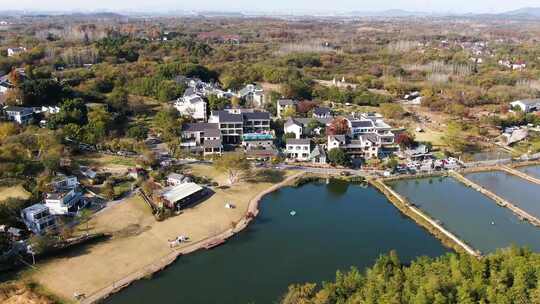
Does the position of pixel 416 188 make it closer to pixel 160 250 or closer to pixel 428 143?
pixel 428 143

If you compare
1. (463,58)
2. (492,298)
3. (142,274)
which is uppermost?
(463,58)

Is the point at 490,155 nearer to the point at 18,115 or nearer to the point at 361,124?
the point at 361,124

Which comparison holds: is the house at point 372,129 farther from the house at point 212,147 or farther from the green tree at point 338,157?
the house at point 212,147

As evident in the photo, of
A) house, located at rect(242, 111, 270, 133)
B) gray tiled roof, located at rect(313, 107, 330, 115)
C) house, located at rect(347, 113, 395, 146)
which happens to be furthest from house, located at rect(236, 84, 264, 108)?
house, located at rect(347, 113, 395, 146)

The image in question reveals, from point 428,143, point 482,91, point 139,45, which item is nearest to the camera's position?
point 428,143

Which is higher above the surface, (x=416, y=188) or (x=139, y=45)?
(x=139, y=45)

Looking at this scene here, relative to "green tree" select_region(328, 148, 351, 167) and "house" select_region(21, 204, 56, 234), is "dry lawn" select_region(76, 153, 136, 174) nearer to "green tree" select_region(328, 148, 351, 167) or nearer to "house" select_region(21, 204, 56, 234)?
"house" select_region(21, 204, 56, 234)

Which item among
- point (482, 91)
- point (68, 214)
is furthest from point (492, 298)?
point (482, 91)

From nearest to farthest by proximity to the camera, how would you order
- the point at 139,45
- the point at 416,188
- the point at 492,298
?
1. the point at 492,298
2. the point at 416,188
3. the point at 139,45
